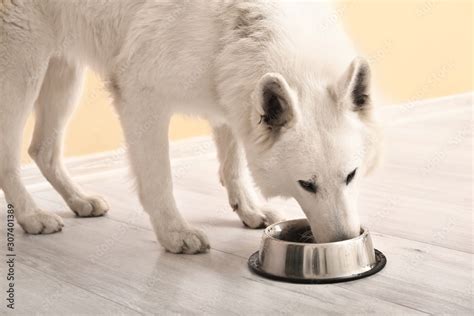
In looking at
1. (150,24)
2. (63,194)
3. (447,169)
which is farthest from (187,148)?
(150,24)

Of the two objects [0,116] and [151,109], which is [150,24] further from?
[0,116]

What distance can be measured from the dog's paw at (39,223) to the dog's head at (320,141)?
3.39 ft

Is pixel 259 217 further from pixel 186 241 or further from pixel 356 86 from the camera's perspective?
pixel 356 86

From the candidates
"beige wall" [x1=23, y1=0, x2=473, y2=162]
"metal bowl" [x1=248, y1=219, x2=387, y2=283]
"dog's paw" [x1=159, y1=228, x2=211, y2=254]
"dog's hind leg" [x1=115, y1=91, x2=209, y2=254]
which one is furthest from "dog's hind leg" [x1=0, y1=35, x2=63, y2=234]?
"beige wall" [x1=23, y1=0, x2=473, y2=162]

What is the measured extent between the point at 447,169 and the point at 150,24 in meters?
1.99

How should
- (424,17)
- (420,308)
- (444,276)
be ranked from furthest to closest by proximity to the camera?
(424,17)
(444,276)
(420,308)

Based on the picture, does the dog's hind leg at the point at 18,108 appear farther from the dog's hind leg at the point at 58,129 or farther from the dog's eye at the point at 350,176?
the dog's eye at the point at 350,176

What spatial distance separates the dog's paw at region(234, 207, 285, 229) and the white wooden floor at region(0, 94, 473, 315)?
0.16ft

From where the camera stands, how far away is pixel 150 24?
8.30 ft

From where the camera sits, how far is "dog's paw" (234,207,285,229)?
290 centimetres

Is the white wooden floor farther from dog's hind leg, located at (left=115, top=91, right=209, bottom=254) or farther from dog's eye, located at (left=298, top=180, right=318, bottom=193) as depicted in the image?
dog's eye, located at (left=298, top=180, right=318, bottom=193)

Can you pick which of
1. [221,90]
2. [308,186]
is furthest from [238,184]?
[308,186]

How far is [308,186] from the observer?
2232mm

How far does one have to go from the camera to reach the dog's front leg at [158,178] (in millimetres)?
2586
